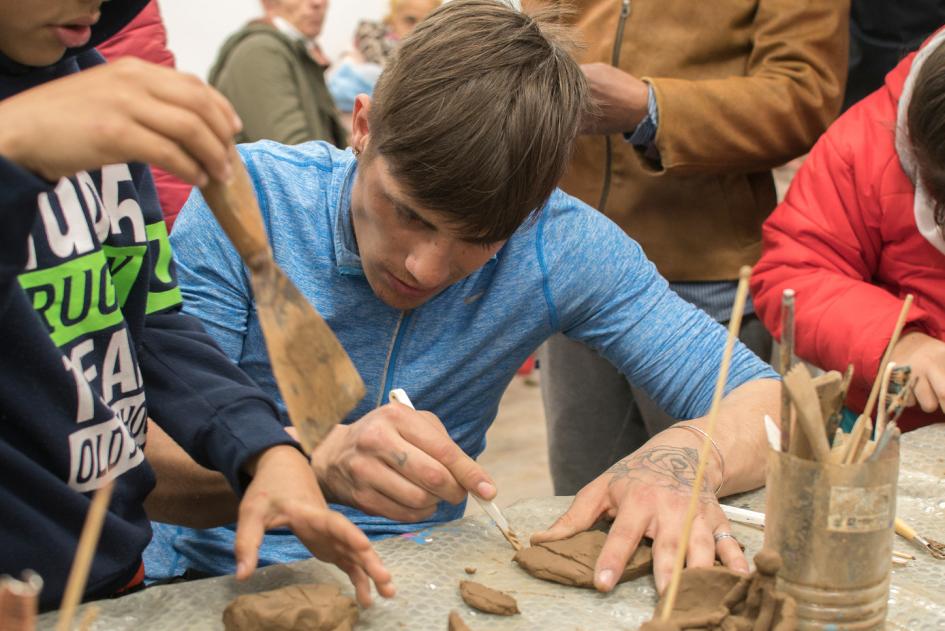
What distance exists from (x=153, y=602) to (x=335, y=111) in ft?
9.22

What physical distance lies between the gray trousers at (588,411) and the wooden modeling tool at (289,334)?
130cm

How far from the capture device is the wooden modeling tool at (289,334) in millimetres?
929

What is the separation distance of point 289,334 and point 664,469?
0.63m

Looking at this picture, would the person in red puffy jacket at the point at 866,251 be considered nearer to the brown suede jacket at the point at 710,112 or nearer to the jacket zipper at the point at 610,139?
the brown suede jacket at the point at 710,112

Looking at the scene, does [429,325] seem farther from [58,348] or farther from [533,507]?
[58,348]

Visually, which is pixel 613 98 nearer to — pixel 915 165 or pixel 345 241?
pixel 915 165

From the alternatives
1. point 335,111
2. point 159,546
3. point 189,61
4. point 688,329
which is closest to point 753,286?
point 688,329

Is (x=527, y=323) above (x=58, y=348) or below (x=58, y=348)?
below

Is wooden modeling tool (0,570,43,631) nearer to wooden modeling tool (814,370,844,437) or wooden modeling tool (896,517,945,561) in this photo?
wooden modeling tool (814,370,844,437)

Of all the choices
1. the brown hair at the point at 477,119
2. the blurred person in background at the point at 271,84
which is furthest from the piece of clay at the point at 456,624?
the blurred person in background at the point at 271,84

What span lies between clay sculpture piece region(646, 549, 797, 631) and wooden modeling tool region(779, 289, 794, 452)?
0.12m

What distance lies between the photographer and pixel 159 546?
1544 millimetres

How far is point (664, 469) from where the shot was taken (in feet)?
4.52

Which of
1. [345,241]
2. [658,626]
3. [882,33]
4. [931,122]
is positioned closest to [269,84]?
[882,33]
